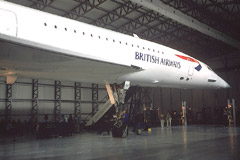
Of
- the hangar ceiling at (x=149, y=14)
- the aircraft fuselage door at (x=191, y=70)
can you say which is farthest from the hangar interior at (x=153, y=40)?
the aircraft fuselage door at (x=191, y=70)

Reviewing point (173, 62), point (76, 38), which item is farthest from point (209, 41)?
point (76, 38)

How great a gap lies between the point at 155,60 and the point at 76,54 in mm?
4410

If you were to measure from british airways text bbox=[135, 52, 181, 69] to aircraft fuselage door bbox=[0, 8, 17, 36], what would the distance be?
15.9ft

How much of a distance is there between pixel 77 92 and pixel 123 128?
15404 mm

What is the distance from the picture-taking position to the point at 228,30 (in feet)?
75.4

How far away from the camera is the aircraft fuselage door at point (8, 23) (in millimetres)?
5837

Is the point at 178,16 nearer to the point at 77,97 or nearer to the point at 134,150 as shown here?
the point at 134,150

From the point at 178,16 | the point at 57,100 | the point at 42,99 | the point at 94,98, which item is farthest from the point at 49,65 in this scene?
the point at 94,98

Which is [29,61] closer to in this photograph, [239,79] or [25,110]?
[25,110]

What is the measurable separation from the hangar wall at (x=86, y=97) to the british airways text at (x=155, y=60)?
10.5 m

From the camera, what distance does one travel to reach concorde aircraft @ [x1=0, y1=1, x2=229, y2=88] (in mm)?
6125

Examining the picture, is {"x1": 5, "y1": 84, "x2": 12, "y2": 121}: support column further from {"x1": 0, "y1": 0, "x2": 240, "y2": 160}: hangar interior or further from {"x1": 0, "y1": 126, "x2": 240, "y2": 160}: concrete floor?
{"x1": 0, "y1": 126, "x2": 240, "y2": 160}: concrete floor

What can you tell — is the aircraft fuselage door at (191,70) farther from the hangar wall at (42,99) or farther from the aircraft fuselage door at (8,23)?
the hangar wall at (42,99)

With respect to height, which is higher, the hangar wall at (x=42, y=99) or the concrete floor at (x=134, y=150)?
the hangar wall at (x=42, y=99)
